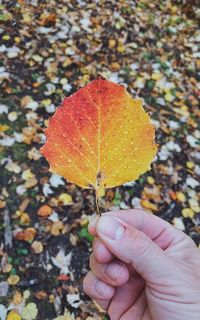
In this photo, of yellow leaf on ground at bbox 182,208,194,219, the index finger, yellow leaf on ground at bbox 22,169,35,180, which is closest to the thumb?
the index finger

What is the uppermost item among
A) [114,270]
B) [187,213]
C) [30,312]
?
[114,270]

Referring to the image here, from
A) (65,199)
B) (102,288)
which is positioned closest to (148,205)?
(65,199)

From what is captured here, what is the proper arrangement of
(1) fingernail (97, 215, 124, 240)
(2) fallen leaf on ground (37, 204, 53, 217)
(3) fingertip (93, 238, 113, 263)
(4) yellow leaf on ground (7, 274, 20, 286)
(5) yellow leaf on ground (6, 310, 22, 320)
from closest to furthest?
(1) fingernail (97, 215, 124, 240) → (3) fingertip (93, 238, 113, 263) → (5) yellow leaf on ground (6, 310, 22, 320) → (4) yellow leaf on ground (7, 274, 20, 286) → (2) fallen leaf on ground (37, 204, 53, 217)

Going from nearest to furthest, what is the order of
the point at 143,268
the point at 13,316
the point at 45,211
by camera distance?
1. the point at 143,268
2. the point at 13,316
3. the point at 45,211

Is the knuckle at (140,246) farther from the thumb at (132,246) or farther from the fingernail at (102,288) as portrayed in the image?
the fingernail at (102,288)

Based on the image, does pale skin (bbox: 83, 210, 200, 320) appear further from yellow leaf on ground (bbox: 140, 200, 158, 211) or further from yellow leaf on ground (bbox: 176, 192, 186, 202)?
yellow leaf on ground (bbox: 176, 192, 186, 202)

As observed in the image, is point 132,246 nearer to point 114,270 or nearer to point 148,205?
point 114,270

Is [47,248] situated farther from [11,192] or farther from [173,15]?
[173,15]
